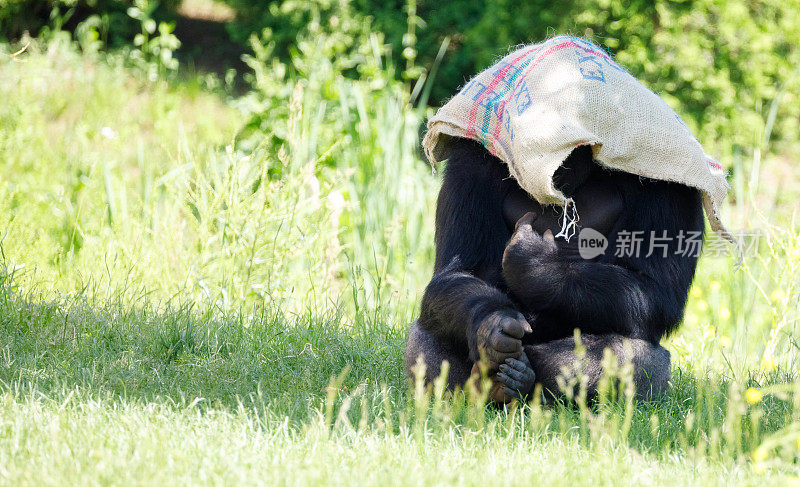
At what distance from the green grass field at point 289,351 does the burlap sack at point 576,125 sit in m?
0.74

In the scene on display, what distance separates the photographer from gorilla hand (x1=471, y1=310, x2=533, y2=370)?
2.79 m

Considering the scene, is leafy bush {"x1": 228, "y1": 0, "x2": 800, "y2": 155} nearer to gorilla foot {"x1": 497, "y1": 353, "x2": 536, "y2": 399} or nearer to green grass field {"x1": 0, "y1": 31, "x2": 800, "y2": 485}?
green grass field {"x1": 0, "y1": 31, "x2": 800, "y2": 485}

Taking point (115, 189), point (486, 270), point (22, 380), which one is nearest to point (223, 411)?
point (22, 380)

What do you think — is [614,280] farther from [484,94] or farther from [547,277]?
[484,94]

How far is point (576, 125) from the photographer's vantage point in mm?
2898

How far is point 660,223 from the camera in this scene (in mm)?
3049

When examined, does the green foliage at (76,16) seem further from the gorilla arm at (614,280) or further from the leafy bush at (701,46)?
the gorilla arm at (614,280)

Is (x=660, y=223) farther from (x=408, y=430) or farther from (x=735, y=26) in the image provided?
(x=735, y=26)

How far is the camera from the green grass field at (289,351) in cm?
233

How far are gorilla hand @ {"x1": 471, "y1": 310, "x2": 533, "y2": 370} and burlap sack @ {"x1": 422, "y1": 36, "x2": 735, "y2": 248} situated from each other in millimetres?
407

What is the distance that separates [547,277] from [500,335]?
0.29 m

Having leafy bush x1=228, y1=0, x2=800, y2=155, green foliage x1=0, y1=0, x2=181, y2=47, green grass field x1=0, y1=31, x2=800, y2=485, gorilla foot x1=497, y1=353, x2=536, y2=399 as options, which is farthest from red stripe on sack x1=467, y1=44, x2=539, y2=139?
green foliage x1=0, y1=0, x2=181, y2=47

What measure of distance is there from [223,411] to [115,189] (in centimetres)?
409

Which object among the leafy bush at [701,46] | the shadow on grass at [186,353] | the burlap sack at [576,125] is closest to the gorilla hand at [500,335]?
the burlap sack at [576,125]
